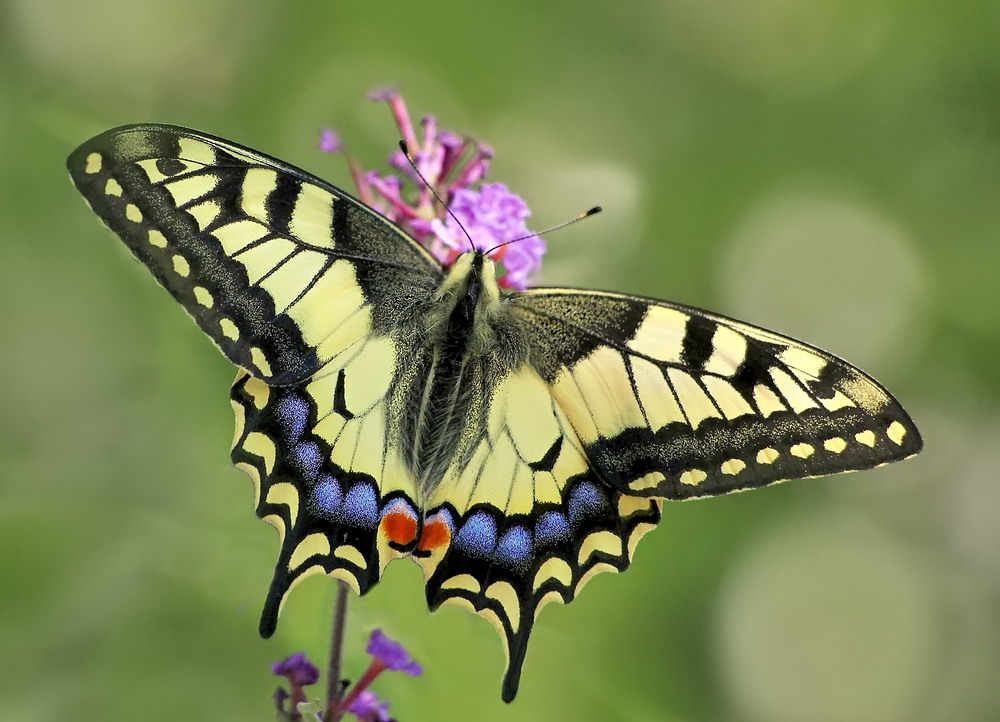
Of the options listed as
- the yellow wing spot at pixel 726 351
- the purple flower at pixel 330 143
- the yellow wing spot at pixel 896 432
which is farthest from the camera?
the purple flower at pixel 330 143

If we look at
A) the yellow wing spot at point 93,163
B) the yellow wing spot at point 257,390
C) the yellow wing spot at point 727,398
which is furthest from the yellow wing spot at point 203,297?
the yellow wing spot at point 727,398

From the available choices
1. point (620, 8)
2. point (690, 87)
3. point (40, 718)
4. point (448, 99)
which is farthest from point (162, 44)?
point (40, 718)

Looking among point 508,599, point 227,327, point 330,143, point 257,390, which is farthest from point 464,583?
point 330,143

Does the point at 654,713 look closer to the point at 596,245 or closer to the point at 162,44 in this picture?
the point at 596,245

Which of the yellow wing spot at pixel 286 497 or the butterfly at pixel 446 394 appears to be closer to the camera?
the butterfly at pixel 446 394

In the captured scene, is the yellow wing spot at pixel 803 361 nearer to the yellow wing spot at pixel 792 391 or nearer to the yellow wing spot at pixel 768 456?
the yellow wing spot at pixel 792 391

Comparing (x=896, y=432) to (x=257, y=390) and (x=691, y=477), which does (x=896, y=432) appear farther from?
(x=257, y=390)
